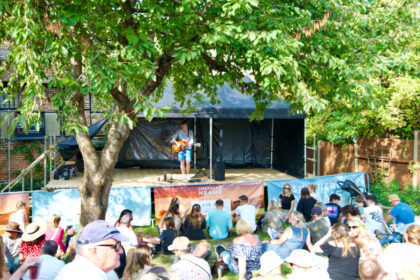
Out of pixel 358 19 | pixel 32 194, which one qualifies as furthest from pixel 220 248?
pixel 358 19

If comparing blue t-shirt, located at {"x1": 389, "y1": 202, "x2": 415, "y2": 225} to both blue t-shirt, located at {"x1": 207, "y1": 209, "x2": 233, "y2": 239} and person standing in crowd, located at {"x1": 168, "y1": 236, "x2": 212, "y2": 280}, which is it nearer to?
blue t-shirt, located at {"x1": 207, "y1": 209, "x2": 233, "y2": 239}

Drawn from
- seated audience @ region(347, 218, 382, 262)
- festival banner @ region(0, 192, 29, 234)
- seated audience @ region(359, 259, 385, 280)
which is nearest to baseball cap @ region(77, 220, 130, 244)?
seated audience @ region(359, 259, 385, 280)

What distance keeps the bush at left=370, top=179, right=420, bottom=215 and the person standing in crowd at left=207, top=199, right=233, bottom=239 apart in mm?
6261

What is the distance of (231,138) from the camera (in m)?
17.5

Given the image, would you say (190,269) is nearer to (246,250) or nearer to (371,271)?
(246,250)

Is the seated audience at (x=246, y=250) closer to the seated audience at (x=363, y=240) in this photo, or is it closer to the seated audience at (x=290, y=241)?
the seated audience at (x=290, y=241)

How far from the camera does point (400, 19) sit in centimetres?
929

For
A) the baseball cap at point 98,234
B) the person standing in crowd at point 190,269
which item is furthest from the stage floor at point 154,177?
the baseball cap at point 98,234

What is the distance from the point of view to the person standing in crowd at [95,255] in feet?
8.03

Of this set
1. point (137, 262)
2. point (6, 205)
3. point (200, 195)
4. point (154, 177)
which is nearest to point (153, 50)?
A: point (137, 262)

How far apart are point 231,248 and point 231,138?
11.7 m

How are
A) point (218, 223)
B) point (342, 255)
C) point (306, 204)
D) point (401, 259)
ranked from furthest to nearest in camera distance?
1. point (306, 204)
2. point (218, 223)
3. point (342, 255)
4. point (401, 259)

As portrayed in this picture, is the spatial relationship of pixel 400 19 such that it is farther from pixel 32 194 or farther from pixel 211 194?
pixel 32 194

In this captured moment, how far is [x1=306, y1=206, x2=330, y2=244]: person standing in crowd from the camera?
6406 mm
